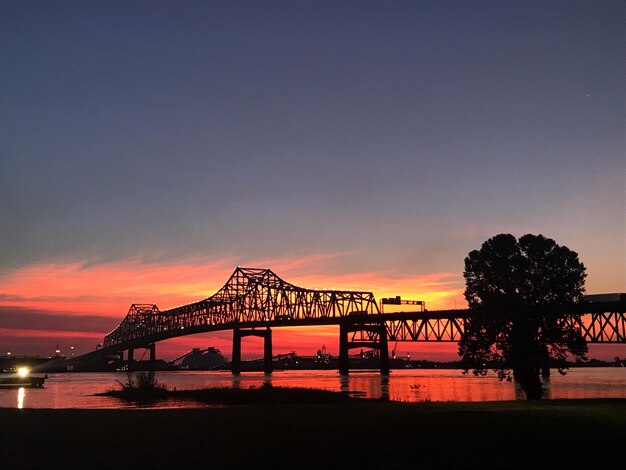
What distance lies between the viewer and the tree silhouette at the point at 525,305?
46.4m

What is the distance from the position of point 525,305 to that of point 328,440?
31054mm

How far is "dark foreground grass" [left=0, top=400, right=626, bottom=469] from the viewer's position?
16.9m

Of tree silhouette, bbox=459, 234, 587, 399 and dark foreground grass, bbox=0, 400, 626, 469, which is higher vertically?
tree silhouette, bbox=459, 234, 587, 399

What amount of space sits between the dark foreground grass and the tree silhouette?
20.8m

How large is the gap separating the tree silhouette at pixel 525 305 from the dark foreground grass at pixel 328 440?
68.2ft

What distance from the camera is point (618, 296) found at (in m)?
101

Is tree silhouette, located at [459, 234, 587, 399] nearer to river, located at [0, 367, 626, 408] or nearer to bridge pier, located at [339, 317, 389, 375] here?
river, located at [0, 367, 626, 408]

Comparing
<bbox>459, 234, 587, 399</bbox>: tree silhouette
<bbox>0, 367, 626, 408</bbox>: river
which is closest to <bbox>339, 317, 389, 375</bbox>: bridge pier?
<bbox>0, 367, 626, 408</bbox>: river

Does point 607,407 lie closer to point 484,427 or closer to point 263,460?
point 484,427

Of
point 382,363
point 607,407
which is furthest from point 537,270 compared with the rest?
point 382,363

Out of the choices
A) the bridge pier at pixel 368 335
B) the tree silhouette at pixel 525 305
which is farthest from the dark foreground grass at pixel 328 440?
the bridge pier at pixel 368 335

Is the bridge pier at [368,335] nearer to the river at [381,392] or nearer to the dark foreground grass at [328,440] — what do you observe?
the river at [381,392]

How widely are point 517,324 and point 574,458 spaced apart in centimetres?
2986

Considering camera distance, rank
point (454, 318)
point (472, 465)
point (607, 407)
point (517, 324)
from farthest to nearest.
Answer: point (454, 318) < point (517, 324) < point (607, 407) < point (472, 465)
